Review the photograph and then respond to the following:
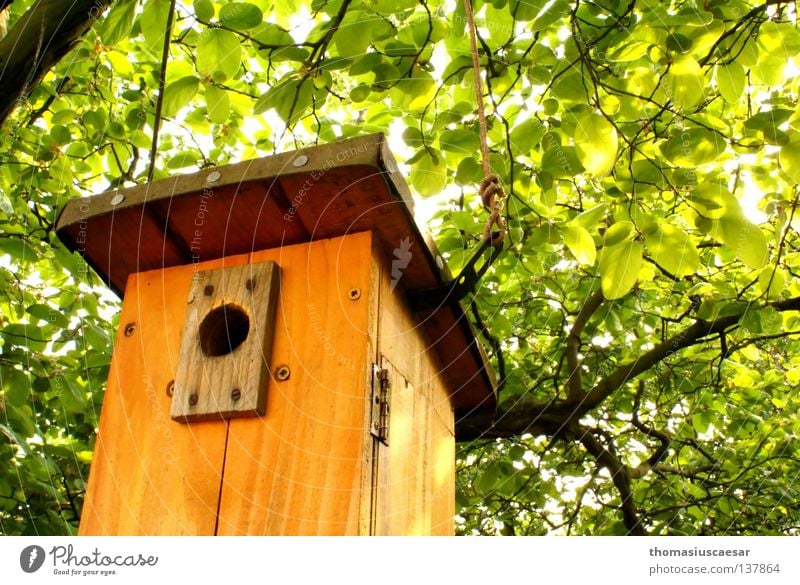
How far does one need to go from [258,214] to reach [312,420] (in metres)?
0.41

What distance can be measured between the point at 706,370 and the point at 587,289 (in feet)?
2.34

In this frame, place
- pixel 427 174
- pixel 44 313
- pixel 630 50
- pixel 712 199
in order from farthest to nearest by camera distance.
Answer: pixel 44 313 → pixel 427 174 → pixel 630 50 → pixel 712 199

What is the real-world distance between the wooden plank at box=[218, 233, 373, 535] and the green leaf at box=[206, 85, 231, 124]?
0.45 metres

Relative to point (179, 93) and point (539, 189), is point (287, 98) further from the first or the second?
point (539, 189)

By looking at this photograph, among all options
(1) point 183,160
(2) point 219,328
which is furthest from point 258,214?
(1) point 183,160

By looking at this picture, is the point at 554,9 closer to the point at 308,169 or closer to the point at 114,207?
the point at 308,169

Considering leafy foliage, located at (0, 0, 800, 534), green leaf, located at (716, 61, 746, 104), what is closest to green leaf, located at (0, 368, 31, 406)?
leafy foliage, located at (0, 0, 800, 534)

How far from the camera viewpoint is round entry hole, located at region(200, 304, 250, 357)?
1409 millimetres

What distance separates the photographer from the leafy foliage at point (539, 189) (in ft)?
4.76

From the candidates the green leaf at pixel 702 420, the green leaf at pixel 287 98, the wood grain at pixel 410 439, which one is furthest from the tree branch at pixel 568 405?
the green leaf at pixel 287 98

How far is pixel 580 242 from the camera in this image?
154 cm

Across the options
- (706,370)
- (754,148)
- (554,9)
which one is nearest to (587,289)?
(706,370)

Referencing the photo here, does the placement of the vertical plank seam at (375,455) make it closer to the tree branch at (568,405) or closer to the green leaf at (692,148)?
the green leaf at (692,148)
